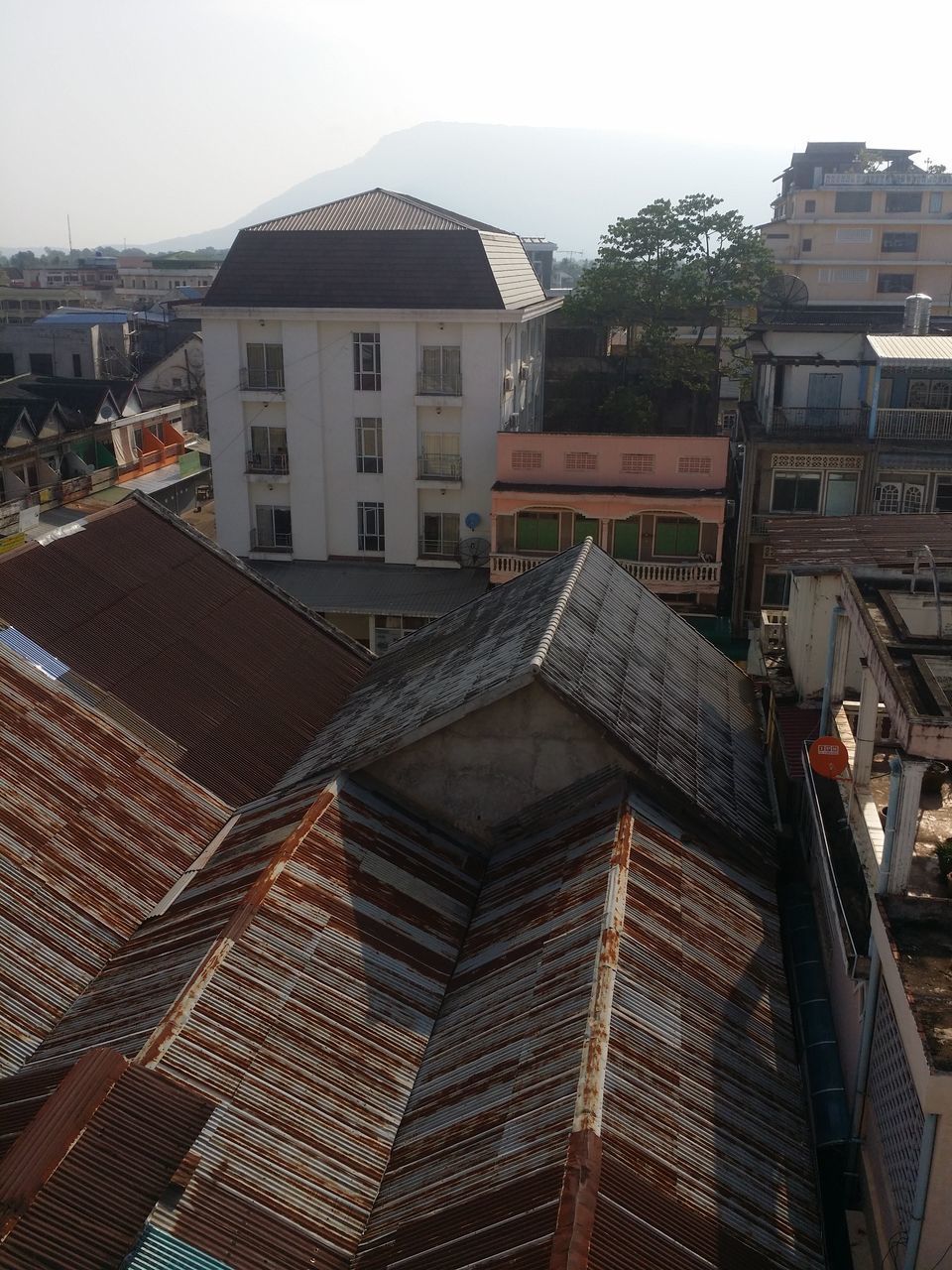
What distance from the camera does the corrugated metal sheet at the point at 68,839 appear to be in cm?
1408

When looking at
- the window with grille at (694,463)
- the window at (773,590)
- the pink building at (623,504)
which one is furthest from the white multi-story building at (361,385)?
the window at (773,590)

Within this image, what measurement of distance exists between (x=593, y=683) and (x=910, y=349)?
970 inches

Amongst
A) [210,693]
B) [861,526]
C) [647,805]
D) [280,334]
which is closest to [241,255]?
[280,334]

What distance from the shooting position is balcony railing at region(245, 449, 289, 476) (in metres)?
42.3

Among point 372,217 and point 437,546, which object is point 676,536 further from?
point 372,217

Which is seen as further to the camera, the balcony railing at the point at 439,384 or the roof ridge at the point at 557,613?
the balcony railing at the point at 439,384

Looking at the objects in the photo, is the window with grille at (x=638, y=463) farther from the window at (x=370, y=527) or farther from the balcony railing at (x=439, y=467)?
the window at (x=370, y=527)

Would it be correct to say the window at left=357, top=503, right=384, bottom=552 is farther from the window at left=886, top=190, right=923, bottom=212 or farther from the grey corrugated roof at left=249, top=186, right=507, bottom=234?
the window at left=886, top=190, right=923, bottom=212

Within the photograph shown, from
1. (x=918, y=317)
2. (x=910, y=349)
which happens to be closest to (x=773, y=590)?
(x=910, y=349)

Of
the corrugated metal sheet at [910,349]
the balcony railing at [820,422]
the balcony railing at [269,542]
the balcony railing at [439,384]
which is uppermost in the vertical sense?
the corrugated metal sheet at [910,349]

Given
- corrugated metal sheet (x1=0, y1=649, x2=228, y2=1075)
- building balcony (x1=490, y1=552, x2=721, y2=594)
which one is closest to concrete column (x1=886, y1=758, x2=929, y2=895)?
corrugated metal sheet (x1=0, y1=649, x2=228, y2=1075)

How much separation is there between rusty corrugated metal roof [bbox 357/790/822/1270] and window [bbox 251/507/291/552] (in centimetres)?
2908

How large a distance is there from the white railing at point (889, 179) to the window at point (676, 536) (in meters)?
48.2

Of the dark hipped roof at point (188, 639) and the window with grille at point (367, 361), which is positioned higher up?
the window with grille at point (367, 361)
